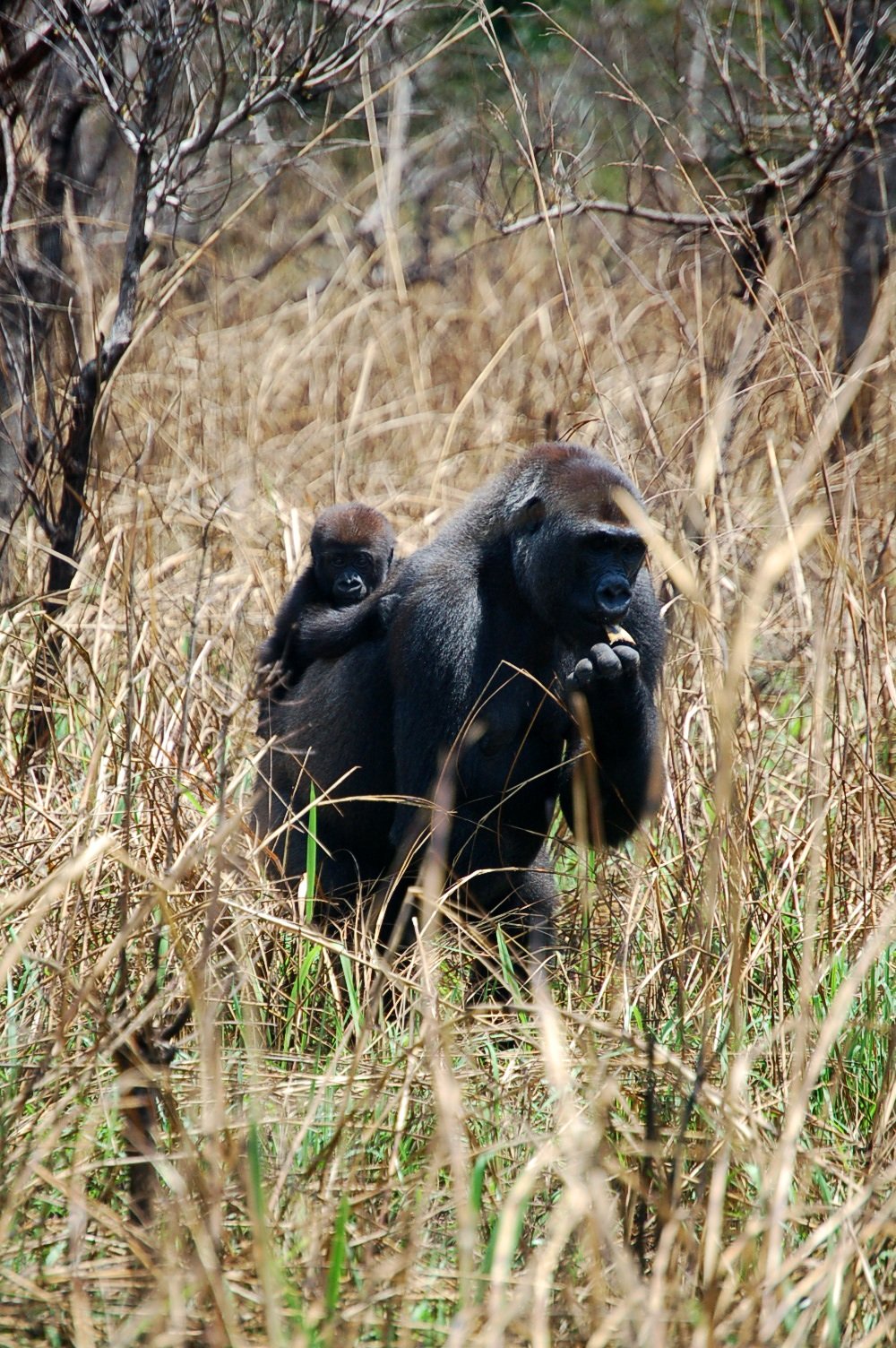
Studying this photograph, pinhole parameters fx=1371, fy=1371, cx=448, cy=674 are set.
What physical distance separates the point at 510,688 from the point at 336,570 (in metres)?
1.09

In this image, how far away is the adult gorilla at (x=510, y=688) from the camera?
364 cm

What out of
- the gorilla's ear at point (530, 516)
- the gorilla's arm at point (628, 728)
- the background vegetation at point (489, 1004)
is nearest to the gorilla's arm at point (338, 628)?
the background vegetation at point (489, 1004)

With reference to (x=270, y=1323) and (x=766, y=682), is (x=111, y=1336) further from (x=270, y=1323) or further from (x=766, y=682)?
(x=766, y=682)

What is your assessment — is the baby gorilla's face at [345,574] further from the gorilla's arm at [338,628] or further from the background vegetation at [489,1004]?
the background vegetation at [489,1004]

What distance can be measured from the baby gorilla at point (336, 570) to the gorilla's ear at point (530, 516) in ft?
3.21

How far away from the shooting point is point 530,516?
3.78 m

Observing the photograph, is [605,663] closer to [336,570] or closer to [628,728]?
[628,728]

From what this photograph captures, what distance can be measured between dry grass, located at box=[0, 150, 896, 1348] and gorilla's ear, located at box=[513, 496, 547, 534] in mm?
461

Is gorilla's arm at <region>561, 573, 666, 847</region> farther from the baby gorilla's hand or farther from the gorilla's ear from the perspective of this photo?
the gorilla's ear

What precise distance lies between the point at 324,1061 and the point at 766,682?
246 cm

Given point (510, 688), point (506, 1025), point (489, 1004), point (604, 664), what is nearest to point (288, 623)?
point (510, 688)

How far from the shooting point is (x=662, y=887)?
3.85m

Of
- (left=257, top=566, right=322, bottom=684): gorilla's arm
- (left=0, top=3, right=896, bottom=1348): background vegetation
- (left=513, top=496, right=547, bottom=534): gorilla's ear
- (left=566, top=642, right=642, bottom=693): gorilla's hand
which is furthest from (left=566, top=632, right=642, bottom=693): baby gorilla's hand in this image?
(left=257, top=566, right=322, bottom=684): gorilla's arm

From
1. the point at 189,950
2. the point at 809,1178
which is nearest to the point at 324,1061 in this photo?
the point at 189,950
